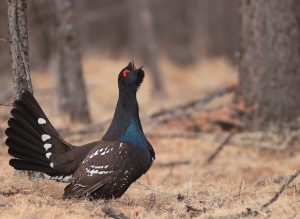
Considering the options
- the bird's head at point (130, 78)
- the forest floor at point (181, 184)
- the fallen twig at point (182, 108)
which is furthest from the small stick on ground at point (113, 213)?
the fallen twig at point (182, 108)

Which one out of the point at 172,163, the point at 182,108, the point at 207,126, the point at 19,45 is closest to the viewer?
the point at 19,45

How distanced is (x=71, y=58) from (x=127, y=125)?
6.75 meters

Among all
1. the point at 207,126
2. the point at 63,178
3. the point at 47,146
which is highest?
the point at 47,146

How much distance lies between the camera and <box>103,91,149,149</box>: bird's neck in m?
7.23

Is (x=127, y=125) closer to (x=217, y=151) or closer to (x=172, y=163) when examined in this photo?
(x=172, y=163)

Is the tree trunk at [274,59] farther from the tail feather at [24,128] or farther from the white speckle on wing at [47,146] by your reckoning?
the tail feather at [24,128]

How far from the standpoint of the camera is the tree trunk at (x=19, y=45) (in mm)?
7699

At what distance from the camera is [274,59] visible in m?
12.0

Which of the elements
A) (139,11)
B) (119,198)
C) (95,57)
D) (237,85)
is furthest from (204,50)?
(119,198)

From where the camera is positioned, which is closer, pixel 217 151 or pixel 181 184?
pixel 181 184

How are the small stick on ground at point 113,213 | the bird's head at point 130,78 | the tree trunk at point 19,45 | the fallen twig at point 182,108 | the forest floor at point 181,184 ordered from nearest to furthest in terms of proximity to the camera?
the small stick on ground at point 113,213 < the forest floor at point 181,184 < the bird's head at point 130,78 < the tree trunk at point 19,45 < the fallen twig at point 182,108

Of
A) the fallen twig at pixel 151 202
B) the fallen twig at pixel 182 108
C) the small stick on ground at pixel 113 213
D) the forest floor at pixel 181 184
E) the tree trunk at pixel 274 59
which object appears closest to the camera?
the small stick on ground at pixel 113 213

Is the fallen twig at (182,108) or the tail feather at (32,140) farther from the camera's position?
the fallen twig at (182,108)

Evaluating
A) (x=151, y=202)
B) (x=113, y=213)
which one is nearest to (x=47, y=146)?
(x=151, y=202)
